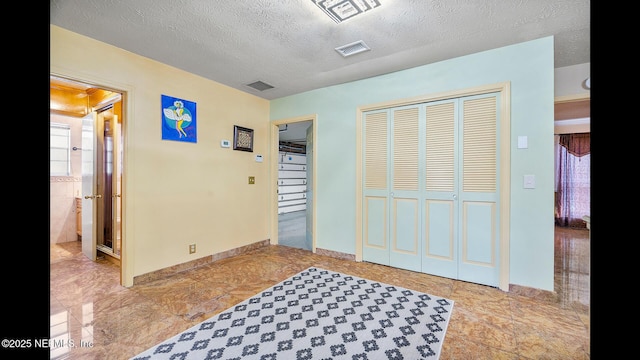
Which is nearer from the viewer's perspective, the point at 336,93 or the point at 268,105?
the point at 336,93

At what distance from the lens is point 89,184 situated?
365 centimetres

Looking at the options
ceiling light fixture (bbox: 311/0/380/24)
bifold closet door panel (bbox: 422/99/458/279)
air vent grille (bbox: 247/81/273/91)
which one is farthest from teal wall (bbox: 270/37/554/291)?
ceiling light fixture (bbox: 311/0/380/24)

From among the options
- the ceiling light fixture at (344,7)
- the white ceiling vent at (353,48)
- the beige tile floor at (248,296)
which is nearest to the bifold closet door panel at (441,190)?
the beige tile floor at (248,296)

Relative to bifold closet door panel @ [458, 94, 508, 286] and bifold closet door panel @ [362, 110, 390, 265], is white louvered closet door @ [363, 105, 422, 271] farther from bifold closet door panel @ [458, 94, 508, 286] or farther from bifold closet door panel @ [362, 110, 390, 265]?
bifold closet door panel @ [458, 94, 508, 286]

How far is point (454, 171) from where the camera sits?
2994mm

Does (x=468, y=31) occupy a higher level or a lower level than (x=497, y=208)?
higher

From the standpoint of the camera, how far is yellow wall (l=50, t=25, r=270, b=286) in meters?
2.67

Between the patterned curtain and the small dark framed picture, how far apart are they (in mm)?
6875

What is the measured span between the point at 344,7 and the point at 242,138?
243cm

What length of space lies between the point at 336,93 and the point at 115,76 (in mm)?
2558

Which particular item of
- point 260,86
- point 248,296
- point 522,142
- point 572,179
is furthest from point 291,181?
point 572,179

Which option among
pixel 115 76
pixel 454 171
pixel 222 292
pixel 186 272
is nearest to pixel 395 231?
pixel 454 171

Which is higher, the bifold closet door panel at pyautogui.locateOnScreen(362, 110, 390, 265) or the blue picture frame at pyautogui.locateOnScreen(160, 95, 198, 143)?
the blue picture frame at pyautogui.locateOnScreen(160, 95, 198, 143)
